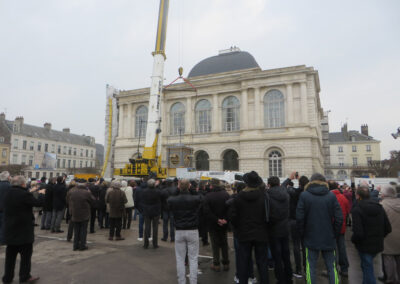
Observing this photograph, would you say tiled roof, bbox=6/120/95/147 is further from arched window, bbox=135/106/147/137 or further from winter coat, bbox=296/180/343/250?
winter coat, bbox=296/180/343/250

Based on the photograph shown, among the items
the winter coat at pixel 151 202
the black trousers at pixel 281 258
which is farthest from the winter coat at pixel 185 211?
the winter coat at pixel 151 202

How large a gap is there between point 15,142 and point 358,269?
53.8 meters

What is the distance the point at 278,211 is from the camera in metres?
4.46

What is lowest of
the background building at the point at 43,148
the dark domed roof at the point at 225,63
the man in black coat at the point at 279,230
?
the man in black coat at the point at 279,230

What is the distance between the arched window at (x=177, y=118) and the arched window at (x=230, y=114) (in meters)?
5.52

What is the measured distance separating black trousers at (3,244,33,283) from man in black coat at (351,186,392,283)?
18.9ft

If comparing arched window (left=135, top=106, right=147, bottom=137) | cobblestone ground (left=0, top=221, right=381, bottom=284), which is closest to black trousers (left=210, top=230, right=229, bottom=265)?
cobblestone ground (left=0, top=221, right=381, bottom=284)

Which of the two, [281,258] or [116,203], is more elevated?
[116,203]

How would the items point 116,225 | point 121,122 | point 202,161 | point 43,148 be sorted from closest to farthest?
point 116,225 < point 202,161 < point 121,122 < point 43,148

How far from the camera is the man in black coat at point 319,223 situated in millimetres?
3939

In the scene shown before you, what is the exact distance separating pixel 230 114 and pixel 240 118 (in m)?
1.50

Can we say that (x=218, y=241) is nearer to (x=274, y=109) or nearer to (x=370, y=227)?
(x=370, y=227)

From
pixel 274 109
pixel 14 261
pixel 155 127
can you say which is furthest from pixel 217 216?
pixel 274 109

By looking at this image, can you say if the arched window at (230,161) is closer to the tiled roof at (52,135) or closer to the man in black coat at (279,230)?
the man in black coat at (279,230)
